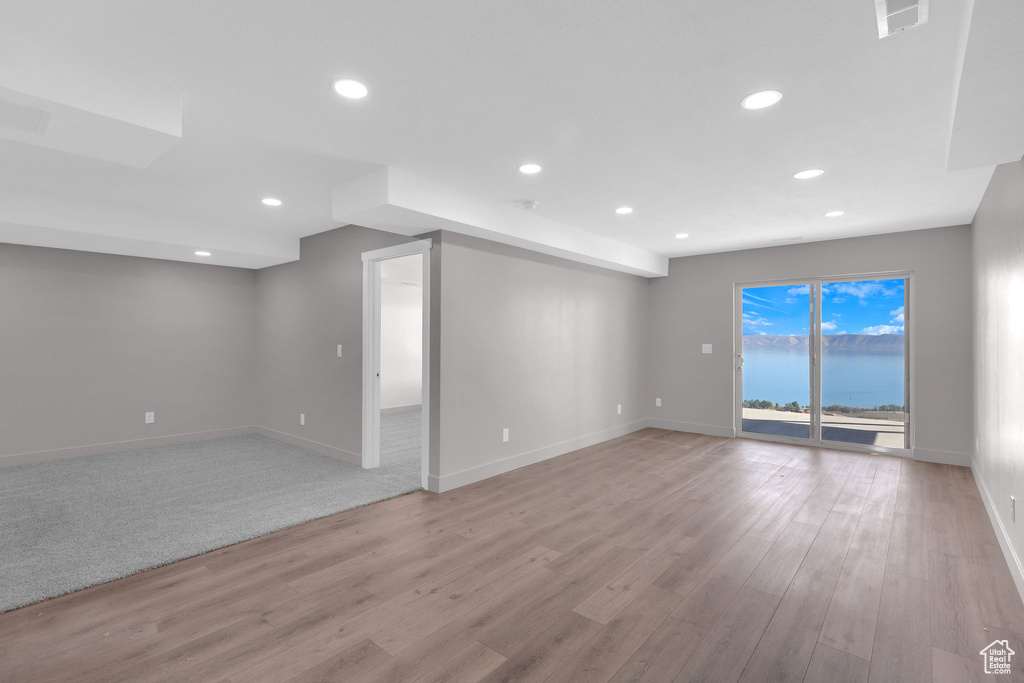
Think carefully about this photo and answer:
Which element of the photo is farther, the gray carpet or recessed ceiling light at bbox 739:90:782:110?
the gray carpet

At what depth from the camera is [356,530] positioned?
3.23 m

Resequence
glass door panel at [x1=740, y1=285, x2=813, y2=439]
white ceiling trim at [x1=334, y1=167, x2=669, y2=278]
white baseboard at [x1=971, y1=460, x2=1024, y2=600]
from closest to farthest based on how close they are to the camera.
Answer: white baseboard at [x1=971, y1=460, x2=1024, y2=600] < white ceiling trim at [x1=334, y1=167, x2=669, y2=278] < glass door panel at [x1=740, y1=285, x2=813, y2=439]

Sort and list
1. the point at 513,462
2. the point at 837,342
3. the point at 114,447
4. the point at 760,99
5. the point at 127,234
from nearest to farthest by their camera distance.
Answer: the point at 760,99 < the point at 127,234 < the point at 513,462 < the point at 114,447 < the point at 837,342

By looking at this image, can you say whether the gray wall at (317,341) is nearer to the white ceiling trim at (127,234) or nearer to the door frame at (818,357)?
the white ceiling trim at (127,234)

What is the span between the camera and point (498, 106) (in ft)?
7.95

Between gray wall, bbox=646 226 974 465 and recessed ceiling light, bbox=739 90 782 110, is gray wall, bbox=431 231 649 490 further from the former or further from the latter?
recessed ceiling light, bbox=739 90 782 110

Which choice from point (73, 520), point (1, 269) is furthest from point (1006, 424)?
point (1, 269)

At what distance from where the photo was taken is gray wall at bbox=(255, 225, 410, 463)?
4.89 meters

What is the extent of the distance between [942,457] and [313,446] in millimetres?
6667

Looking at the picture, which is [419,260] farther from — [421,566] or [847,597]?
[847,597]

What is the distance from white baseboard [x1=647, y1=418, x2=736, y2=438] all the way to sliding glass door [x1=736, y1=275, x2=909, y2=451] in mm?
202

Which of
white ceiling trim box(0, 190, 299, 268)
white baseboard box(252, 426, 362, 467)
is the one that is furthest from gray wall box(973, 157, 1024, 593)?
white ceiling trim box(0, 190, 299, 268)

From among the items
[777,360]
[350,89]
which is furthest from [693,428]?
[350,89]

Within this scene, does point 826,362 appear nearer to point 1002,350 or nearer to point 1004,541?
point 1002,350
